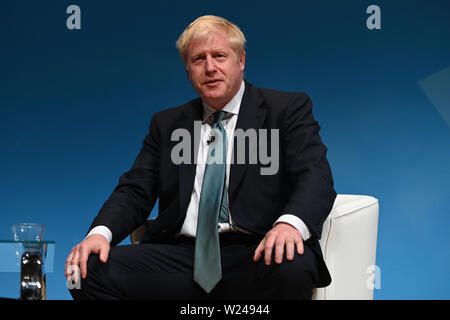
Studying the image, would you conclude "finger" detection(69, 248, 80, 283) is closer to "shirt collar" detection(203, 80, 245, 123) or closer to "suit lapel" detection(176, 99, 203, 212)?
"suit lapel" detection(176, 99, 203, 212)

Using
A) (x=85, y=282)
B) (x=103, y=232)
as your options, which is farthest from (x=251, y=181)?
(x=85, y=282)

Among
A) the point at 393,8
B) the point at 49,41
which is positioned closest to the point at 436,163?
the point at 393,8

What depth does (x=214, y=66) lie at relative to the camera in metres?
2.02

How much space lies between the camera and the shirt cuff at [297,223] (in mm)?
1657

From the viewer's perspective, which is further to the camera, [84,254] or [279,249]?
[84,254]

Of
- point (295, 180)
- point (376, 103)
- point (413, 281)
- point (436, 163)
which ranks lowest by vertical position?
point (413, 281)

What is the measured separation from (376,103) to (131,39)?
1.42m

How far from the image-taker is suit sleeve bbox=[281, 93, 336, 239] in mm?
1721

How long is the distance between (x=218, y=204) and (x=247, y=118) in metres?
0.33

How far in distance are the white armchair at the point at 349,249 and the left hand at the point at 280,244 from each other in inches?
11.0

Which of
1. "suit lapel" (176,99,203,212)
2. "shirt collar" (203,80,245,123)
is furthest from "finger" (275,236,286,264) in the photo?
"shirt collar" (203,80,245,123)

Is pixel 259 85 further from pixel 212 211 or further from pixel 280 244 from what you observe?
pixel 280 244
